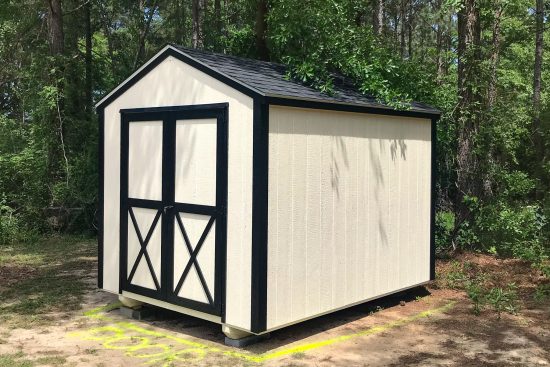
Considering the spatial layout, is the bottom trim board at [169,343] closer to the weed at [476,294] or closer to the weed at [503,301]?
the weed at [476,294]

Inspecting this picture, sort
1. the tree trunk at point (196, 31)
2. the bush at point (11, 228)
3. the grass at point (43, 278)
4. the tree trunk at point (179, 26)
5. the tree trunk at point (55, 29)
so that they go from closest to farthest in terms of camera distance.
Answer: the grass at point (43, 278), the bush at point (11, 228), the tree trunk at point (55, 29), the tree trunk at point (196, 31), the tree trunk at point (179, 26)

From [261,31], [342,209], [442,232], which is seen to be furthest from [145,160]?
[261,31]

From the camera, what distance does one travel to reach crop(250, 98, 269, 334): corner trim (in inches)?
209

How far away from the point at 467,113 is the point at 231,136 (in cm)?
539

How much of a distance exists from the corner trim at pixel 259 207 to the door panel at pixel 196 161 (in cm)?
55

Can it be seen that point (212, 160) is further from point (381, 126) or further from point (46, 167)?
point (46, 167)

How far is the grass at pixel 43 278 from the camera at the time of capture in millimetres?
7031

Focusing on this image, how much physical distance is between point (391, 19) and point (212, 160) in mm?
26203

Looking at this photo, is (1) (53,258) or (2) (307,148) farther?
(1) (53,258)

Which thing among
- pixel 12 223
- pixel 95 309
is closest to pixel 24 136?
pixel 12 223

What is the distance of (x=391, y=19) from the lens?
29.8m

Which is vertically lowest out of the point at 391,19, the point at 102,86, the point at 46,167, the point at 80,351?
the point at 80,351

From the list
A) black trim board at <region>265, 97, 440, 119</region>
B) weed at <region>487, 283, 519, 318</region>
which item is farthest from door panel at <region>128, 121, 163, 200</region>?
weed at <region>487, 283, 519, 318</region>

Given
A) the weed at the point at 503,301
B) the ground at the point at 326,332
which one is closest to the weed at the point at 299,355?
the ground at the point at 326,332
